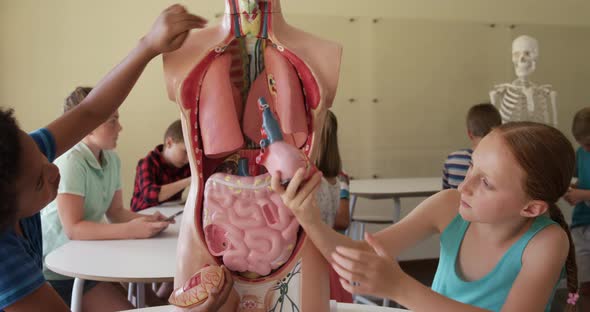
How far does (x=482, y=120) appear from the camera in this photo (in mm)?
2625

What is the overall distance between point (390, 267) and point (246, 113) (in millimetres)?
436

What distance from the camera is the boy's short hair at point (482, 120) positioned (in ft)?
8.57

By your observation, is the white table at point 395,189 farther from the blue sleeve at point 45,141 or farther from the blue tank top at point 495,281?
the blue sleeve at point 45,141

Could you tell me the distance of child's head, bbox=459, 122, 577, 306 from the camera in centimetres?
104

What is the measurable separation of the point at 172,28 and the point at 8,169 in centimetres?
39

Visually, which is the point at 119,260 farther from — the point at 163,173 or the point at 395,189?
the point at 395,189

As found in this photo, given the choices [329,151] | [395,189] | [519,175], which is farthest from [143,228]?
[395,189]

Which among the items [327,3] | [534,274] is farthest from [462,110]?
[534,274]

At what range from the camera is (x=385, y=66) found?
409 centimetres

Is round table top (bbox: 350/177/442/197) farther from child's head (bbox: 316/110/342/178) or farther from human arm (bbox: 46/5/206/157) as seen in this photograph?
human arm (bbox: 46/5/206/157)

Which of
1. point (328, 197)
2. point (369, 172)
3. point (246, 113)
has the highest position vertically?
point (246, 113)

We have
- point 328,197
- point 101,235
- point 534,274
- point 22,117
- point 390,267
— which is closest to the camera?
point 390,267

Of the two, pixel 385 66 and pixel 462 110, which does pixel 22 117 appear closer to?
pixel 385 66

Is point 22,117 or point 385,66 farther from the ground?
point 385,66
